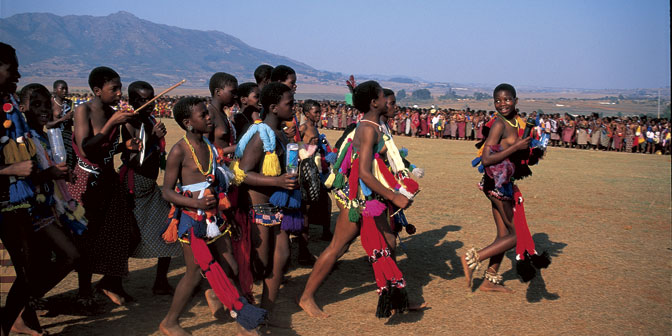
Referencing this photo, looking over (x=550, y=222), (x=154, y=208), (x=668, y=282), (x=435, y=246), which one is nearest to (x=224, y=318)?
(x=154, y=208)

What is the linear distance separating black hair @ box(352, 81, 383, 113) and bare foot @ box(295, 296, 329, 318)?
1828 millimetres

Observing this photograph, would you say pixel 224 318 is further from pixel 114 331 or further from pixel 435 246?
pixel 435 246

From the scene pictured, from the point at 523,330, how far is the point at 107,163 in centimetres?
403

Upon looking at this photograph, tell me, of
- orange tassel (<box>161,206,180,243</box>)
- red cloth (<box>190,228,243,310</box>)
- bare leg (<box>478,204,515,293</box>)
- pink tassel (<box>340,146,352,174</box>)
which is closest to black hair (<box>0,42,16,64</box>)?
orange tassel (<box>161,206,180,243</box>)

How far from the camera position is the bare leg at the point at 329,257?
15.6ft

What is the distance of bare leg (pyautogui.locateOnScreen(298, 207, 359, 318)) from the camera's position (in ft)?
15.6

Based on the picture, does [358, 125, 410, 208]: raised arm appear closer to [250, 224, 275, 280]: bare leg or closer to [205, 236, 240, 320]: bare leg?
[250, 224, 275, 280]: bare leg

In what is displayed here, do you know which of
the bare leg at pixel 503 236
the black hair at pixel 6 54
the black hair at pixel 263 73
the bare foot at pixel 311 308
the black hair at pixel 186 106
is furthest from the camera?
the black hair at pixel 263 73

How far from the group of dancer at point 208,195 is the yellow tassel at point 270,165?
12mm

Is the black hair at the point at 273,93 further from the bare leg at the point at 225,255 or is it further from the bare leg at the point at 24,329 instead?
the bare leg at the point at 24,329

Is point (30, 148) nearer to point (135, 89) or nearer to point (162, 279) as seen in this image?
point (135, 89)

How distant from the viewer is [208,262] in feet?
13.1

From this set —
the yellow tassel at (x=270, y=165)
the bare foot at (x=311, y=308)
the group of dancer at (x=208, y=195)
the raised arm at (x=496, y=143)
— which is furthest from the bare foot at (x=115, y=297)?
the raised arm at (x=496, y=143)

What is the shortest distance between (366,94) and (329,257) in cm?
149
